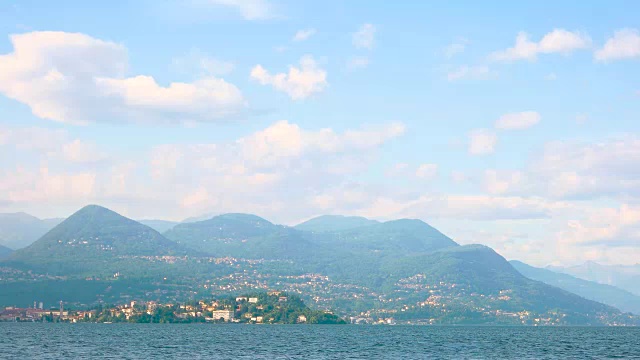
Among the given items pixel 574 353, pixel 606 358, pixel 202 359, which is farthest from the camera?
pixel 574 353

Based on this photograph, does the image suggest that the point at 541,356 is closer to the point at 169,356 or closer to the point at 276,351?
the point at 276,351

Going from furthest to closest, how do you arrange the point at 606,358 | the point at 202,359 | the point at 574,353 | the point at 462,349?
the point at 462,349 → the point at 574,353 → the point at 606,358 → the point at 202,359

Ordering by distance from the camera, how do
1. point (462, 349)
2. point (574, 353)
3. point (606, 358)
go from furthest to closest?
point (462, 349) → point (574, 353) → point (606, 358)

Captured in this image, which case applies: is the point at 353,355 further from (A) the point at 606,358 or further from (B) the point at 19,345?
(B) the point at 19,345

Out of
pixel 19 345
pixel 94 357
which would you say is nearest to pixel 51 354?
pixel 94 357

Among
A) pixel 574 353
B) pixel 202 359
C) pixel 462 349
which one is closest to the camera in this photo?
pixel 202 359

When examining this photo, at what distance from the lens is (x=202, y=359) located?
381 feet

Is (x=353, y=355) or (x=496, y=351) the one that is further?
(x=496, y=351)

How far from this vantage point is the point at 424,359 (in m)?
122

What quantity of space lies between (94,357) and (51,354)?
24.4 feet

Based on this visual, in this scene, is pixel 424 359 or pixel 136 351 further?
pixel 136 351

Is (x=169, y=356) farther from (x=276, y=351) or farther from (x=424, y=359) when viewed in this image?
(x=424, y=359)

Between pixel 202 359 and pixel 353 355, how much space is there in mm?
25968

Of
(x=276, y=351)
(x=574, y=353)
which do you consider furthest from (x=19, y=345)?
(x=574, y=353)
